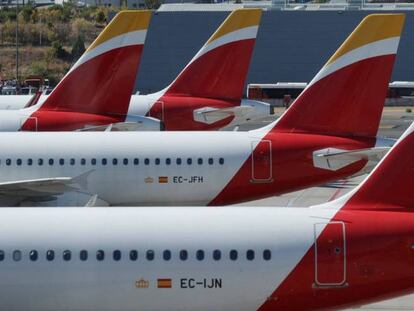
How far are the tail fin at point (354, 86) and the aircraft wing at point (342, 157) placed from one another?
1.99 ft

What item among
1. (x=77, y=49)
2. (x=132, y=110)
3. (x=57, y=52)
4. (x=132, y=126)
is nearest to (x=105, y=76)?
(x=132, y=126)

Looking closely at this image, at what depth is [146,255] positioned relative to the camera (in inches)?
616

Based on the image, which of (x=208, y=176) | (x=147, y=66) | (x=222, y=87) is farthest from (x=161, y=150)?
(x=147, y=66)

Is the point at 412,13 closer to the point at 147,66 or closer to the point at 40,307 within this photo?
the point at 147,66

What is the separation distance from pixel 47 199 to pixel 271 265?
10465 mm

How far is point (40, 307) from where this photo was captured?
51.5 ft

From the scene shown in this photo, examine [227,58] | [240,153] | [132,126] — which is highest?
[227,58]

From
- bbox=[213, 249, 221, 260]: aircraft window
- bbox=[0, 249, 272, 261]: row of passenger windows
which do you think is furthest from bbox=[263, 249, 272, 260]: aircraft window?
bbox=[213, 249, 221, 260]: aircraft window

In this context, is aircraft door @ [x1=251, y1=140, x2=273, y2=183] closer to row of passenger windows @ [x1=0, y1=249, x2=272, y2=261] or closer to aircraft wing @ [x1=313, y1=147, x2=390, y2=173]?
aircraft wing @ [x1=313, y1=147, x2=390, y2=173]

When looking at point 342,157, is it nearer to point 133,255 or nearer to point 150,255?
point 150,255

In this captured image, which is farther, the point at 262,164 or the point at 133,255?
the point at 262,164

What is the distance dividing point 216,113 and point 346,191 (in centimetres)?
551

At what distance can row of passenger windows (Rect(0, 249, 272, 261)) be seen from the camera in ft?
51.2

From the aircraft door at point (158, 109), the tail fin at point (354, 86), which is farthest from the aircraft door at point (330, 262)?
the aircraft door at point (158, 109)
